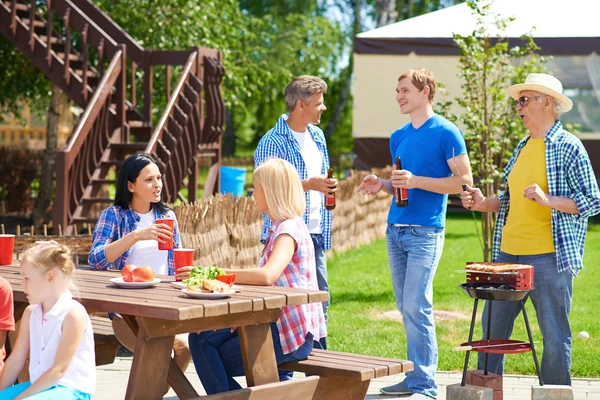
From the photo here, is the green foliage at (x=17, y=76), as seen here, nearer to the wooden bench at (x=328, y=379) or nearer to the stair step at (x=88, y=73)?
the stair step at (x=88, y=73)

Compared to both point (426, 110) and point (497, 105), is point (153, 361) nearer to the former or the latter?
point (426, 110)

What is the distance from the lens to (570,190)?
5.18 meters

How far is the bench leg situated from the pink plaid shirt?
0.22 metres

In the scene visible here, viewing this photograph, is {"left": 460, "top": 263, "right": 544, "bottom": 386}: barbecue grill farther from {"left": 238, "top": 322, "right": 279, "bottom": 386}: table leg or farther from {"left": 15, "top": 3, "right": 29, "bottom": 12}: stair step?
{"left": 15, "top": 3, "right": 29, "bottom": 12}: stair step

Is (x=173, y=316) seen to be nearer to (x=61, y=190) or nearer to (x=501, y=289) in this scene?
(x=501, y=289)

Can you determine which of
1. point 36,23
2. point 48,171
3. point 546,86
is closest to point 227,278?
point 546,86

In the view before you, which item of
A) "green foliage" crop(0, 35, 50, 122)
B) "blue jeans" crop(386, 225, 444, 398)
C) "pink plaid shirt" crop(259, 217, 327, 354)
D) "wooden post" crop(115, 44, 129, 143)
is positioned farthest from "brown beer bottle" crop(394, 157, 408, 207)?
"green foliage" crop(0, 35, 50, 122)

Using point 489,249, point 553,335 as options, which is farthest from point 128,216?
point 489,249

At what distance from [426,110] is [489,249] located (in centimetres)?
435

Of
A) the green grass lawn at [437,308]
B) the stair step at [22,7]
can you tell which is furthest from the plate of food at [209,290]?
the stair step at [22,7]

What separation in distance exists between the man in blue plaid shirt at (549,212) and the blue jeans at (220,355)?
1.33m

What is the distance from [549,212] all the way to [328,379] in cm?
152

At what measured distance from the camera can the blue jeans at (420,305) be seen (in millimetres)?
5652

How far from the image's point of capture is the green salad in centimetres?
431
